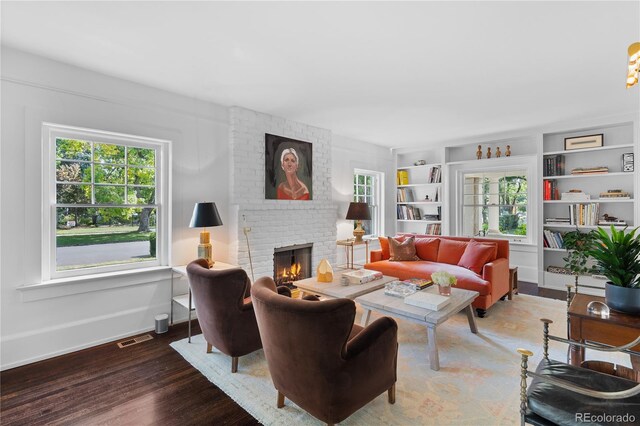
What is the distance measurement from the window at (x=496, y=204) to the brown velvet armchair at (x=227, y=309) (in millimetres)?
5010

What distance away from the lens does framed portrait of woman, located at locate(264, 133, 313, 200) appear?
432 cm

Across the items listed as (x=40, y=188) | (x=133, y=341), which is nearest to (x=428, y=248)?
(x=133, y=341)

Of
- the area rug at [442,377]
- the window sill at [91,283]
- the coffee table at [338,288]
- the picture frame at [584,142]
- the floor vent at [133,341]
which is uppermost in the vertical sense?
the picture frame at [584,142]

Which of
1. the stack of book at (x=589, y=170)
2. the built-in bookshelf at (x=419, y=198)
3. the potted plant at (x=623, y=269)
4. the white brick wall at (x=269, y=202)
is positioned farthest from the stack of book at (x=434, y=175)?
the potted plant at (x=623, y=269)

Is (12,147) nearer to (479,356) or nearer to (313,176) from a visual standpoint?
(313,176)

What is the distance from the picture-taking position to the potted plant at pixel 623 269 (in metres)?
1.77

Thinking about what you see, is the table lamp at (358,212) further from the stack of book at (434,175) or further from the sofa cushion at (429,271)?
the stack of book at (434,175)

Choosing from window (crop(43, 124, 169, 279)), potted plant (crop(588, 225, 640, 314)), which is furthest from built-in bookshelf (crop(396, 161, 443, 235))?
window (crop(43, 124, 169, 279))

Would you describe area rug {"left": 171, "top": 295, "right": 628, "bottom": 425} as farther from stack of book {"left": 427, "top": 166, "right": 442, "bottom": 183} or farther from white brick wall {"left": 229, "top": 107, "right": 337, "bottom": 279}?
stack of book {"left": 427, "top": 166, "right": 442, "bottom": 183}

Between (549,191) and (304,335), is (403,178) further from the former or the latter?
(304,335)

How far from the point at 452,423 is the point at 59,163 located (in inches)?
151

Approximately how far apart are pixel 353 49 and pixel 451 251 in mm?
3182

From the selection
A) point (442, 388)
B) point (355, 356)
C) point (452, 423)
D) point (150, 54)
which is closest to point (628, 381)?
point (452, 423)

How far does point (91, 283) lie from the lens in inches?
116
